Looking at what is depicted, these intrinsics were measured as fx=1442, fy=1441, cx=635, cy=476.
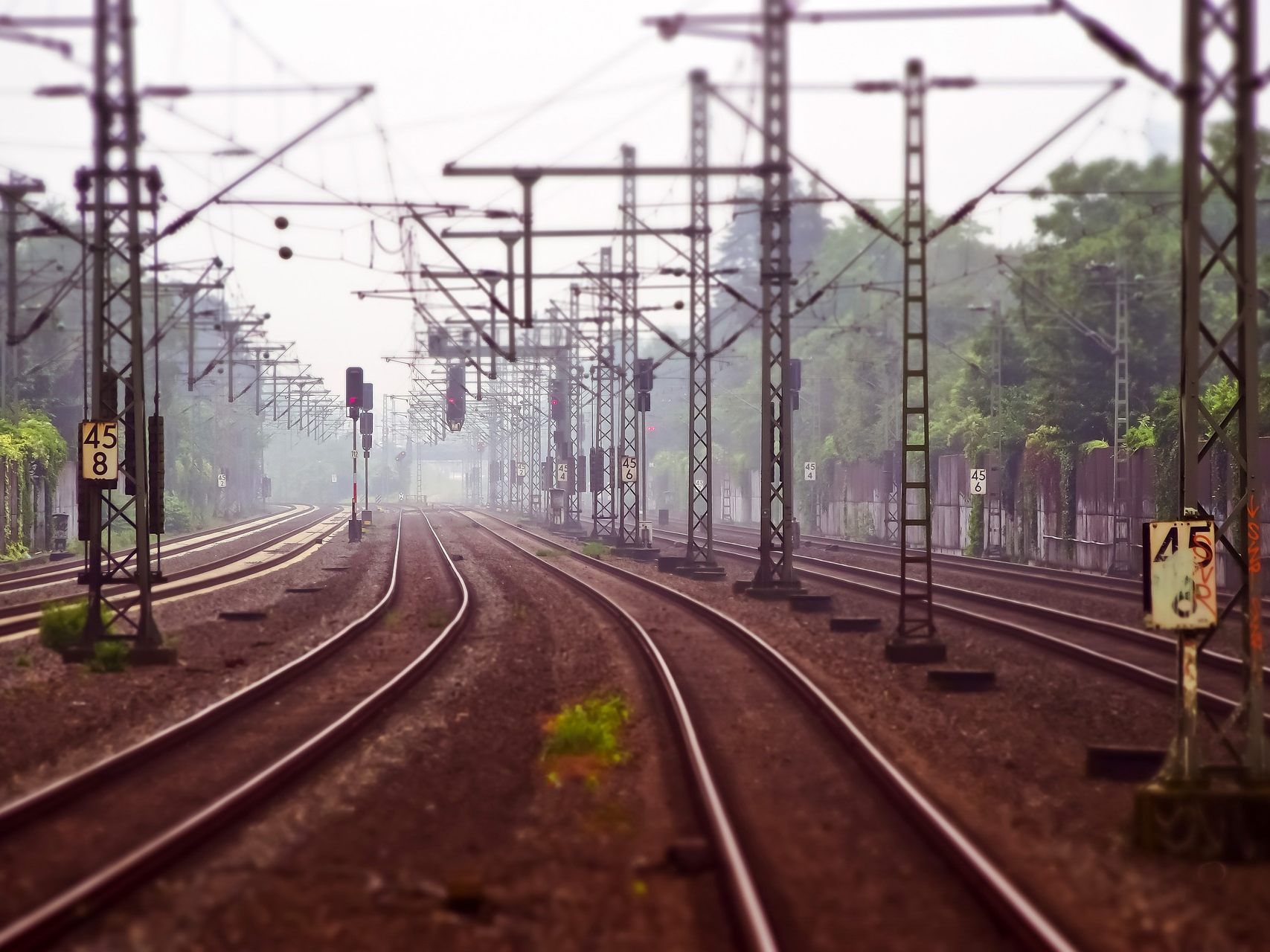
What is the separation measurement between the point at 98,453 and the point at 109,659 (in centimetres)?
272

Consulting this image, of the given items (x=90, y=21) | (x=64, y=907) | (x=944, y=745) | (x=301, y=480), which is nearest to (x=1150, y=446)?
(x=944, y=745)

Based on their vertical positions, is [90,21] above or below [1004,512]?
above

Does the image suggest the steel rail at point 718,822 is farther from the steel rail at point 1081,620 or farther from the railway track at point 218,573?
the railway track at point 218,573

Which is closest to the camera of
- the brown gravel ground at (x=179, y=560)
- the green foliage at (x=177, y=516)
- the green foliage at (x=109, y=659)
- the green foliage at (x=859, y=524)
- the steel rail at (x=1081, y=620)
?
the steel rail at (x=1081, y=620)

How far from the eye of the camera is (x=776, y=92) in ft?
79.9

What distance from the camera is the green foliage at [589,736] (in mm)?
12844

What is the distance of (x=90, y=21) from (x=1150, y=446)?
2641cm

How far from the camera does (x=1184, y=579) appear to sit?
10.1m

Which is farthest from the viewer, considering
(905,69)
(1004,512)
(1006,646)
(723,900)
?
(1004,512)

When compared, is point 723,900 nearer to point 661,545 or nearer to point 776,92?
point 776,92

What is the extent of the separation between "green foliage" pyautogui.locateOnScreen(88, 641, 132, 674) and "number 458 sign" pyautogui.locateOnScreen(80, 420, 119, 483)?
7.27 ft

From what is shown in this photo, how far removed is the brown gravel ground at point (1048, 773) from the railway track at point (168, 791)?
5100mm

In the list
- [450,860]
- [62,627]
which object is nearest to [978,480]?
[62,627]

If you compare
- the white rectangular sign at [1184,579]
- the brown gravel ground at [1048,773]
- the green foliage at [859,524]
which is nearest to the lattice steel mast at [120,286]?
the brown gravel ground at [1048,773]
